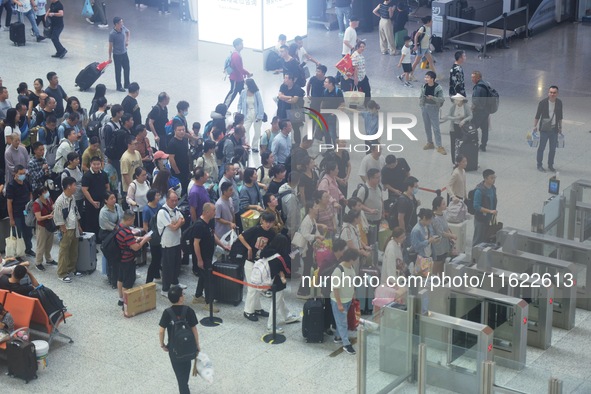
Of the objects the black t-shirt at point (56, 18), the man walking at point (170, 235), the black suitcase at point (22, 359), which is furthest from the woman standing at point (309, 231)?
the black t-shirt at point (56, 18)

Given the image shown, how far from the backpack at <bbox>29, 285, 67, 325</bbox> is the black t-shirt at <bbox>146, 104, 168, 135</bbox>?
532 centimetres

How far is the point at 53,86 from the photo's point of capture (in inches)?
768

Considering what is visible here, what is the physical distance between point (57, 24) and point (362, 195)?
1324cm

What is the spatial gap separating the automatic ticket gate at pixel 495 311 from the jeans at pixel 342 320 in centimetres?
112

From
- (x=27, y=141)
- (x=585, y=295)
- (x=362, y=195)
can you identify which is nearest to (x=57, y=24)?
(x=27, y=141)

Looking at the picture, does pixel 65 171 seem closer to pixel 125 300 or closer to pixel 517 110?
pixel 125 300

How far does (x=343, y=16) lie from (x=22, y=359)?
58.8 feet

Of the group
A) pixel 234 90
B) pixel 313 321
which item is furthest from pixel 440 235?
pixel 234 90

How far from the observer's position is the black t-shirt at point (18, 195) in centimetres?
1495

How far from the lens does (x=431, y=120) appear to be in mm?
18469

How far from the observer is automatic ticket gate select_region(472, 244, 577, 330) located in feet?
44.4

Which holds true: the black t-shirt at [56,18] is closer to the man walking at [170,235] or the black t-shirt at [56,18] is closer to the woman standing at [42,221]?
the woman standing at [42,221]

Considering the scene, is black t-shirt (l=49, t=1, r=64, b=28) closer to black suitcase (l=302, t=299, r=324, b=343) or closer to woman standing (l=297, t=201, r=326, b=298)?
woman standing (l=297, t=201, r=326, b=298)

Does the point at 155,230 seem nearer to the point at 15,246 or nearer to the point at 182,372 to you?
the point at 15,246
